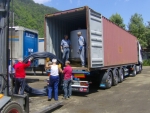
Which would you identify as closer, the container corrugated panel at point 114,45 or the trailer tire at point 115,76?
the container corrugated panel at point 114,45

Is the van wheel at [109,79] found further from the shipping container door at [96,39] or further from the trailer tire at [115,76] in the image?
the shipping container door at [96,39]

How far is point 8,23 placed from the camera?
16.0ft

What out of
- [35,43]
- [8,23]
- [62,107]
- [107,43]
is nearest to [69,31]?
[107,43]

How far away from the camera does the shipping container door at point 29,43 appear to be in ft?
40.6

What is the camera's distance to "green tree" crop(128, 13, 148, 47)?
39.7m

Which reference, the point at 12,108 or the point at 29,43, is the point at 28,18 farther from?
the point at 12,108

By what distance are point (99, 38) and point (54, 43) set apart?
2289 millimetres

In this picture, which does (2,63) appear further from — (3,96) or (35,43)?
(35,43)

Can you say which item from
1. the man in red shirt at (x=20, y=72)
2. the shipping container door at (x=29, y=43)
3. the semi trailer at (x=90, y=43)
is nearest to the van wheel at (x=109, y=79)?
the semi trailer at (x=90, y=43)

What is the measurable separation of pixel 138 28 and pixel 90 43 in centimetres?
3377

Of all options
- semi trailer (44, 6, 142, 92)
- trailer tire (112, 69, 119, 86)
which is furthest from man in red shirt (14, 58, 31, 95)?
trailer tire (112, 69, 119, 86)

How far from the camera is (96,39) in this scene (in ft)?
30.5

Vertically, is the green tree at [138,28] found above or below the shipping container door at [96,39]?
above

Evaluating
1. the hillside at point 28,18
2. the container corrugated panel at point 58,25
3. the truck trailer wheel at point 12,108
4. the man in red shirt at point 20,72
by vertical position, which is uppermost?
the hillside at point 28,18
